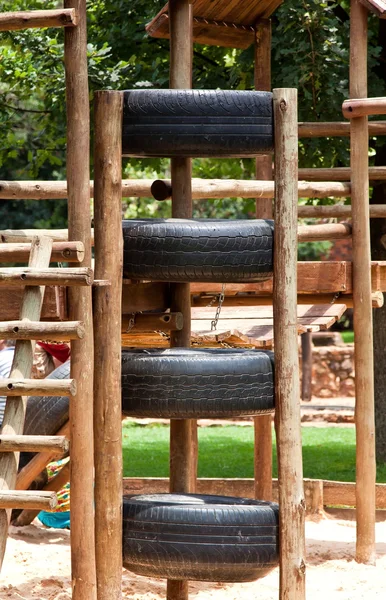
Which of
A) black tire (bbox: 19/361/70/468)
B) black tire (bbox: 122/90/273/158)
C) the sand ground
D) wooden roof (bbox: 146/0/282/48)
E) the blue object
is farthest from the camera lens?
the blue object

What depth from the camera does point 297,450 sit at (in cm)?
451

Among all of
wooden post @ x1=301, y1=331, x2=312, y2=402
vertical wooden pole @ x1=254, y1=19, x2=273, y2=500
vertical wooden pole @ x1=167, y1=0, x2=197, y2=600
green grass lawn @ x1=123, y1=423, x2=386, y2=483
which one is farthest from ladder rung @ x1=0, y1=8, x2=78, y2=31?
wooden post @ x1=301, y1=331, x2=312, y2=402

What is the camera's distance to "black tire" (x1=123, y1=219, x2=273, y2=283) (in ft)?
14.4

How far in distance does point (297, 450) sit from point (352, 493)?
337 cm

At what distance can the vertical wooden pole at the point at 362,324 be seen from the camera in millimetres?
6367

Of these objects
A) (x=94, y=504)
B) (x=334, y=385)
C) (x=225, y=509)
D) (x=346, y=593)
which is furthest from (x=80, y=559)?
(x=334, y=385)

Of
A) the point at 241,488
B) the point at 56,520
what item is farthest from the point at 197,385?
the point at 241,488

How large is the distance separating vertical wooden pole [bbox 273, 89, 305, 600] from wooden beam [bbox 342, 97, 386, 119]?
1.91 m

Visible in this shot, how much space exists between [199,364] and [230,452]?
308 inches

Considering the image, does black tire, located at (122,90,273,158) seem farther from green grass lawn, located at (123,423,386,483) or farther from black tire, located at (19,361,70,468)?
green grass lawn, located at (123,423,386,483)

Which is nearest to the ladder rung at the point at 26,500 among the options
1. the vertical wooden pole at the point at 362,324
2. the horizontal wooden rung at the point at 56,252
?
the horizontal wooden rung at the point at 56,252

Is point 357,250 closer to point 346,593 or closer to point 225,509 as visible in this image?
point 346,593

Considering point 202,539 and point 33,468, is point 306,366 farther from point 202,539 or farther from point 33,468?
point 202,539

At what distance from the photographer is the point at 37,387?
163 inches
